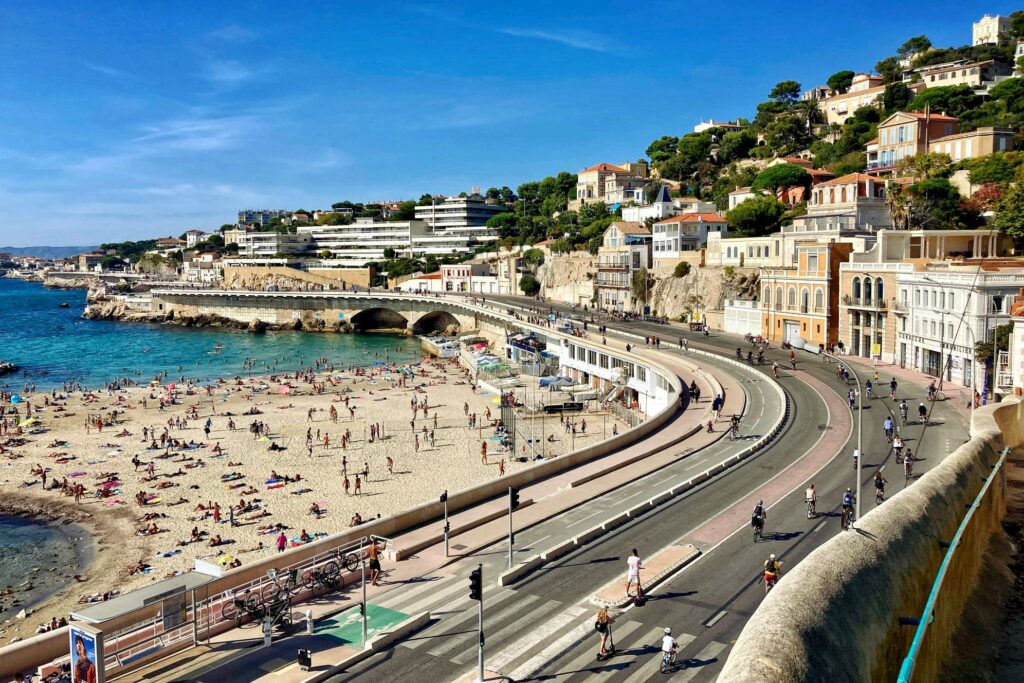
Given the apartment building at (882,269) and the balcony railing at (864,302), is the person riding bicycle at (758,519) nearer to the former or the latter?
the apartment building at (882,269)

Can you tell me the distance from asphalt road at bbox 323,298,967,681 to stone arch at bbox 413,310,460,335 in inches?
3043

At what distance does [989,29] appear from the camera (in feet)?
453

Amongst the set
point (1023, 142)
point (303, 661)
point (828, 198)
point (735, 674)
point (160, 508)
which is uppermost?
point (1023, 142)

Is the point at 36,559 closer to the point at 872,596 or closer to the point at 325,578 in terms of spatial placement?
the point at 325,578

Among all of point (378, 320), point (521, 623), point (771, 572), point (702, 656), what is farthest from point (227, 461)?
point (378, 320)

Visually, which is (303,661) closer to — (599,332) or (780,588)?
(780,588)

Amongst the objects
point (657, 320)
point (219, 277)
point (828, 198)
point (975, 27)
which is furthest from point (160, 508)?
point (975, 27)

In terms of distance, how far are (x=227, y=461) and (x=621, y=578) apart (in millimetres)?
29489

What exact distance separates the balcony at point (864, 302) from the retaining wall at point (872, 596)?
30.5m

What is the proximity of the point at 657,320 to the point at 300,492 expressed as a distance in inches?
1788

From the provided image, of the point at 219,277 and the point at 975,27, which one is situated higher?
the point at 975,27

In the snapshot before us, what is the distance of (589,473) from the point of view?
28.7m

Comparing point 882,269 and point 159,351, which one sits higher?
point 882,269

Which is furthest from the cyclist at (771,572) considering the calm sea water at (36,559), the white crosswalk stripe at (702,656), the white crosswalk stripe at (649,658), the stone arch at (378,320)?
the stone arch at (378,320)
